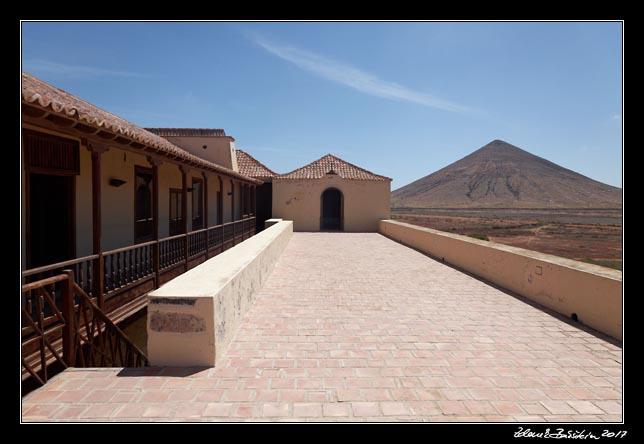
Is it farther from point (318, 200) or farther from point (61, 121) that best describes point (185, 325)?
point (318, 200)

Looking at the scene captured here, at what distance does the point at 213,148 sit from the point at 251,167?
4810 millimetres

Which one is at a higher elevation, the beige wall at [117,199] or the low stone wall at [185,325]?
the beige wall at [117,199]

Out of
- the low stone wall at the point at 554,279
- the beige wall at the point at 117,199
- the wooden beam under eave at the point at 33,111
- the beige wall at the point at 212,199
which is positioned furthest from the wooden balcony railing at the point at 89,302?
the low stone wall at the point at 554,279

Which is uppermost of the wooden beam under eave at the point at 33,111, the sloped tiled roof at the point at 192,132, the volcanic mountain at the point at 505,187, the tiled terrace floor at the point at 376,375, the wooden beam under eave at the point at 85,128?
the volcanic mountain at the point at 505,187

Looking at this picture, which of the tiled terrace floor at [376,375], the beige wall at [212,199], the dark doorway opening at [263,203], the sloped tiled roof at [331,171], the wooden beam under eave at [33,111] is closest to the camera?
the tiled terrace floor at [376,375]

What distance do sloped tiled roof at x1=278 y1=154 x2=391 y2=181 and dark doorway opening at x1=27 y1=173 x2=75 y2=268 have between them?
566 inches

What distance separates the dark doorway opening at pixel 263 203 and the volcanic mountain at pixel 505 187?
92.8 metres

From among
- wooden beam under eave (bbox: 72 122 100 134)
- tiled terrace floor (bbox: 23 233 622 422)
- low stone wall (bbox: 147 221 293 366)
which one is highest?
wooden beam under eave (bbox: 72 122 100 134)

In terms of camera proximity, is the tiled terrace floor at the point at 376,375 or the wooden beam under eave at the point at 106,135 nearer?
the tiled terrace floor at the point at 376,375

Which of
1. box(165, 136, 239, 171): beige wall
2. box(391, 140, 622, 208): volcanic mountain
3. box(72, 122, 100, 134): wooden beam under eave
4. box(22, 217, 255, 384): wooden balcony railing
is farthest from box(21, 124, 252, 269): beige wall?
box(391, 140, 622, 208): volcanic mountain

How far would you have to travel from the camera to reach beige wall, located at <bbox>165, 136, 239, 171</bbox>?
57.2 feet

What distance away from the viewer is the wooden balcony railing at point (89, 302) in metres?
3.41

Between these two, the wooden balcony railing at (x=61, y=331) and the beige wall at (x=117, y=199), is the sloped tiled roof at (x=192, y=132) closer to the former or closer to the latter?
the beige wall at (x=117, y=199)

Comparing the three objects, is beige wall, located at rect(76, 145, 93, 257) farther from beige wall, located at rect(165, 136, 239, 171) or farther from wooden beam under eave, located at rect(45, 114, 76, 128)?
beige wall, located at rect(165, 136, 239, 171)
